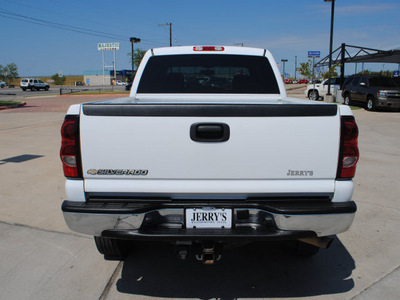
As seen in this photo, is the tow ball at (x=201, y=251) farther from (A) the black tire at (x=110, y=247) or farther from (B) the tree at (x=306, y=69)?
(B) the tree at (x=306, y=69)

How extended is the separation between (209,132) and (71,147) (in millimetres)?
1010

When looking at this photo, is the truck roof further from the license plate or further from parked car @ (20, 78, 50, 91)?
parked car @ (20, 78, 50, 91)

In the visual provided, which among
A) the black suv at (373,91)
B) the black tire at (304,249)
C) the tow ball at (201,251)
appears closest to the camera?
the tow ball at (201,251)

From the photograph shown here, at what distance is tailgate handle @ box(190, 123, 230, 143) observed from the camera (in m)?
2.56

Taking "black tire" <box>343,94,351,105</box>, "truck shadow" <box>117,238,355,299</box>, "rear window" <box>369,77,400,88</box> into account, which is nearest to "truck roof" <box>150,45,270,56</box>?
"truck shadow" <box>117,238,355,299</box>

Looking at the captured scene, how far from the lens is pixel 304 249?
11.7ft

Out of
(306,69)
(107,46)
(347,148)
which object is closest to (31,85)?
(306,69)

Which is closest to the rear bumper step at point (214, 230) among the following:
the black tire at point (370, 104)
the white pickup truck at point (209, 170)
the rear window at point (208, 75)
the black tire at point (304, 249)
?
the white pickup truck at point (209, 170)

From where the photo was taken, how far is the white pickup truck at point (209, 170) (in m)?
2.56

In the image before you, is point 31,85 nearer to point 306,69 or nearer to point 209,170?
point 306,69

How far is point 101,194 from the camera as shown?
8.71 feet

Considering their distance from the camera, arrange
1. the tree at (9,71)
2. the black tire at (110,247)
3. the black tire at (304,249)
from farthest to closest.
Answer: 1. the tree at (9,71)
2. the black tire at (304,249)
3. the black tire at (110,247)

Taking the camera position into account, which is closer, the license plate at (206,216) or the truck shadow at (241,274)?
the license plate at (206,216)

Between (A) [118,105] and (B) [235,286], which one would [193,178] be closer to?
(A) [118,105]
